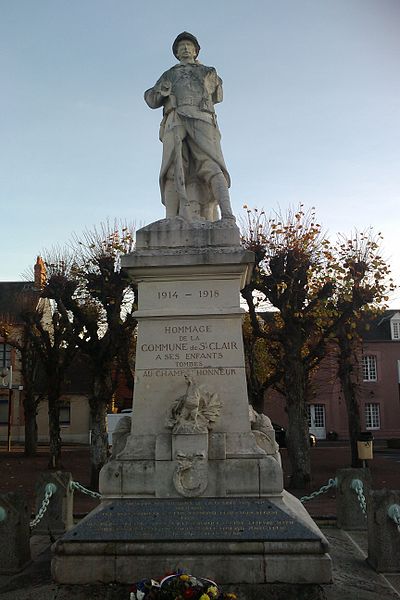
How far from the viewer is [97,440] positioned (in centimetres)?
1805

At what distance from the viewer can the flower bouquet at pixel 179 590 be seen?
4.65 m

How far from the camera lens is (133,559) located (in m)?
5.86

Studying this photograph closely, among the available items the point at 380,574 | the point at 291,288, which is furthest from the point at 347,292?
the point at 380,574

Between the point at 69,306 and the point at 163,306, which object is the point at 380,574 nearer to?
the point at 163,306

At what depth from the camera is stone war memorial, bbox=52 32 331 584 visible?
5.84m

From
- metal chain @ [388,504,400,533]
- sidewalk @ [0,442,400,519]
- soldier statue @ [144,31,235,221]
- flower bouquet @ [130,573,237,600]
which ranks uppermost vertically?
soldier statue @ [144,31,235,221]

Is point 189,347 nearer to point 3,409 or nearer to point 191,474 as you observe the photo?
point 191,474

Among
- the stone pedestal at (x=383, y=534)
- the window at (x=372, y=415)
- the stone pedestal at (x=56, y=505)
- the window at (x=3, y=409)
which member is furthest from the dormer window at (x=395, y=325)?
the stone pedestal at (x=383, y=534)

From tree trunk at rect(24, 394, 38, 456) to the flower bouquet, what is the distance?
26475 millimetres

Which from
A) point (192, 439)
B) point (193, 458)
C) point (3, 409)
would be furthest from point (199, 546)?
point (3, 409)

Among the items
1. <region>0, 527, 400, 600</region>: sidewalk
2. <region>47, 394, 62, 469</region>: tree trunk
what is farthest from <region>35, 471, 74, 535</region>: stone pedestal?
<region>47, 394, 62, 469</region>: tree trunk

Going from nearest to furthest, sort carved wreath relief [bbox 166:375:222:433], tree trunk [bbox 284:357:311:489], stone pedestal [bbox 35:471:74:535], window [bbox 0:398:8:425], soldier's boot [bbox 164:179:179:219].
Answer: carved wreath relief [bbox 166:375:222:433] < soldier's boot [bbox 164:179:179:219] < stone pedestal [bbox 35:471:74:535] < tree trunk [bbox 284:357:311:489] < window [bbox 0:398:8:425]

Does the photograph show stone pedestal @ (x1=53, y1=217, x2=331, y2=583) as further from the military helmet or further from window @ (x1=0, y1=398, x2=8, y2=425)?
window @ (x1=0, y1=398, x2=8, y2=425)

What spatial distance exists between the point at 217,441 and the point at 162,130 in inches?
178
